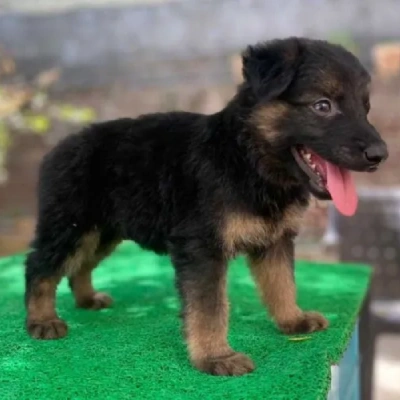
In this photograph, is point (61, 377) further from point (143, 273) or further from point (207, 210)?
point (143, 273)

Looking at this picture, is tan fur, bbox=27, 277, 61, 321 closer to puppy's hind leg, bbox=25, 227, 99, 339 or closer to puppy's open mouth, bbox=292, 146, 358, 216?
puppy's hind leg, bbox=25, 227, 99, 339

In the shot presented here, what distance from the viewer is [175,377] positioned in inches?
92.7

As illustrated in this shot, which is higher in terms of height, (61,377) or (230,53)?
(230,53)

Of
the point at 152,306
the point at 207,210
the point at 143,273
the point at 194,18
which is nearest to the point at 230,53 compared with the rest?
the point at 194,18

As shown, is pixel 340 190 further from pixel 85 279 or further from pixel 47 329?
pixel 85 279

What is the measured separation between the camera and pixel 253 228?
2.51 m

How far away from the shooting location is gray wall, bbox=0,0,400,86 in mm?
5121

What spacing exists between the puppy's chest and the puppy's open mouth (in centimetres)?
25

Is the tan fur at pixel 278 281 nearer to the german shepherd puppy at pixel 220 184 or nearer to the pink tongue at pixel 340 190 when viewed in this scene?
the german shepherd puppy at pixel 220 184

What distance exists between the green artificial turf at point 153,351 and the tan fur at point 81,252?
31 centimetres

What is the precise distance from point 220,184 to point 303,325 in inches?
34.5

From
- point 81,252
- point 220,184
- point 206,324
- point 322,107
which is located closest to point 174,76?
point 81,252

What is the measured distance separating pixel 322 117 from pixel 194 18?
3412 mm

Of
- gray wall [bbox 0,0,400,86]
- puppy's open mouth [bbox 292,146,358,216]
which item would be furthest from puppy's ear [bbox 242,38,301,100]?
gray wall [bbox 0,0,400,86]
